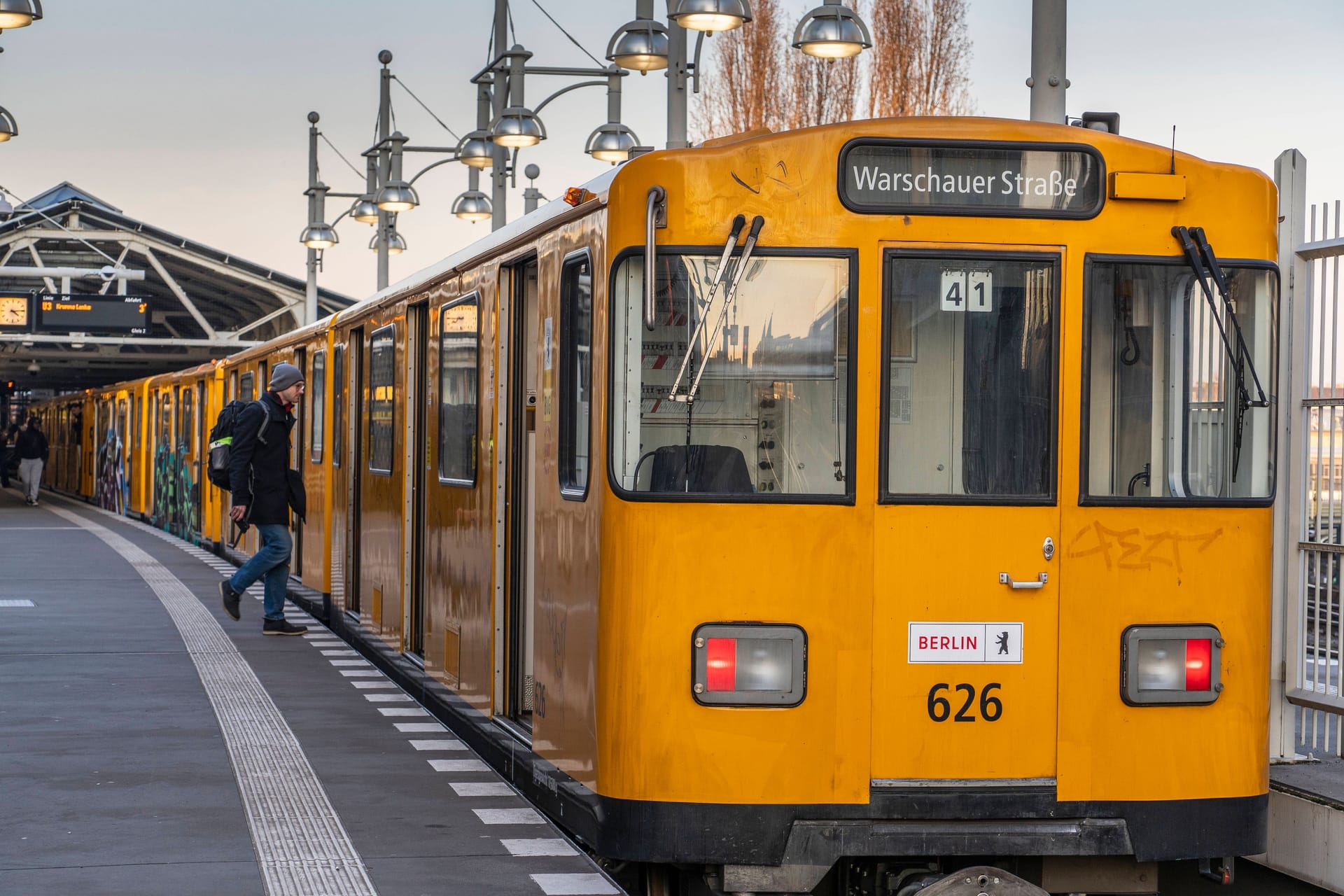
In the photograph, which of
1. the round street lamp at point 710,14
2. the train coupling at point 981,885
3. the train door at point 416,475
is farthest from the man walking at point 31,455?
the train coupling at point 981,885

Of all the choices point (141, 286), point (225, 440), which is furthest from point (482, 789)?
point (141, 286)

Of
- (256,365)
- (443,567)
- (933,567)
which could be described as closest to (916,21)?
(256,365)

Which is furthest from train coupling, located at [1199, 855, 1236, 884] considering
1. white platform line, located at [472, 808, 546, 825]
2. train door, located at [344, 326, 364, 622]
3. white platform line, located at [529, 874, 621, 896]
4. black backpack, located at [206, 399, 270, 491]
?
black backpack, located at [206, 399, 270, 491]

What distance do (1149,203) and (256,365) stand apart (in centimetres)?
1562

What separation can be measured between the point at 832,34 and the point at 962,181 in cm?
879

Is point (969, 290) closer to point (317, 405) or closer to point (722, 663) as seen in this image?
point (722, 663)

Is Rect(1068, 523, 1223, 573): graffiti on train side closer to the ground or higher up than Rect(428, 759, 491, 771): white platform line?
higher up

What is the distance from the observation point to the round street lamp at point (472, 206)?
80.4 feet

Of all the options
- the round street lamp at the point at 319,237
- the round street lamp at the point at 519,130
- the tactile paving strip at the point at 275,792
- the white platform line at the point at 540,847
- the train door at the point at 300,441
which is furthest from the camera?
the round street lamp at the point at 319,237

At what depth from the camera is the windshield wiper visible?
6.26 m

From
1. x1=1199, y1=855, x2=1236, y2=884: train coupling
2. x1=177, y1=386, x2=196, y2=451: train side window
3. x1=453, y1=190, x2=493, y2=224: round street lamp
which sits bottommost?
x1=1199, y1=855, x2=1236, y2=884: train coupling

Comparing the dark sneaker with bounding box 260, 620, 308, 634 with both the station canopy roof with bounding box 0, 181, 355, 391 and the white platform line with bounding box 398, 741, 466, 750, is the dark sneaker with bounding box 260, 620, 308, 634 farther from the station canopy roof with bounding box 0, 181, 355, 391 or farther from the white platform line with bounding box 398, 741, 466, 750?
the station canopy roof with bounding box 0, 181, 355, 391

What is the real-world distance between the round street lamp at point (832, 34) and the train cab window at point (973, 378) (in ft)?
28.7

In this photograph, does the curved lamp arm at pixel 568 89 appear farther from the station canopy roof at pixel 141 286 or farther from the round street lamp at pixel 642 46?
the station canopy roof at pixel 141 286
